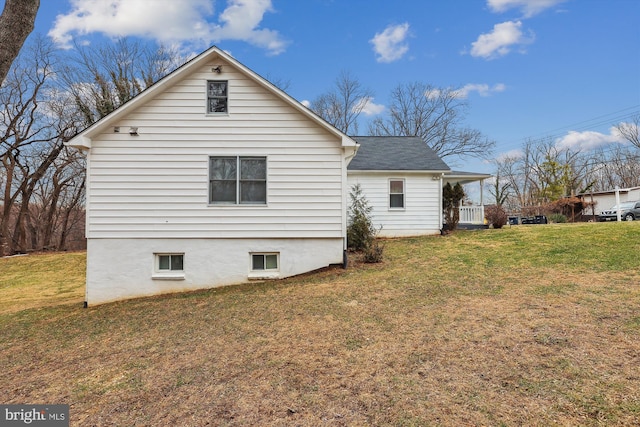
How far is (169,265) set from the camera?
29.3 feet

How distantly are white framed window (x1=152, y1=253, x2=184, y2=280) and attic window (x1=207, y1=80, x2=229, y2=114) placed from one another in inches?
161

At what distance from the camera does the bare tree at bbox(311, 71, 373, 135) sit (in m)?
31.5

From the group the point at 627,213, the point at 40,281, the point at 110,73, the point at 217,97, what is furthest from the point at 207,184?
the point at 627,213

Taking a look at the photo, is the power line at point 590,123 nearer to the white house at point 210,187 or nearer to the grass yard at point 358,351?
the grass yard at point 358,351

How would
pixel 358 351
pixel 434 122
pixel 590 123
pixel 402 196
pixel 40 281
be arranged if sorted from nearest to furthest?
1. pixel 358 351
2. pixel 40 281
3. pixel 402 196
4. pixel 434 122
5. pixel 590 123

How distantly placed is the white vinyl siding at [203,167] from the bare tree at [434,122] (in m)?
24.6

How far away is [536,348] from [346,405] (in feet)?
8.39

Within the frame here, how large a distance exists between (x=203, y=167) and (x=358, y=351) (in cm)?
654

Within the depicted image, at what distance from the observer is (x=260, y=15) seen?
57.6ft

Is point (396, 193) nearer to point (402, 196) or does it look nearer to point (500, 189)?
point (402, 196)

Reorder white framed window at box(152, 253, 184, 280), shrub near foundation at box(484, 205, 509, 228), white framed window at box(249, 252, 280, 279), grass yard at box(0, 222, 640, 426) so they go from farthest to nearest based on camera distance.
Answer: shrub near foundation at box(484, 205, 509, 228), white framed window at box(249, 252, 280, 279), white framed window at box(152, 253, 184, 280), grass yard at box(0, 222, 640, 426)

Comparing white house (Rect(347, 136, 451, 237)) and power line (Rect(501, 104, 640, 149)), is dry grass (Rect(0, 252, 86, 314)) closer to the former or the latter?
white house (Rect(347, 136, 451, 237))

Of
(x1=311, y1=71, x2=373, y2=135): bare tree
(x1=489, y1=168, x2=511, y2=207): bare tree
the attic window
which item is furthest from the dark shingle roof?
(x1=489, y1=168, x2=511, y2=207): bare tree

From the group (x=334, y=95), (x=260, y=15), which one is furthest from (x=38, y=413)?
(x=334, y=95)
